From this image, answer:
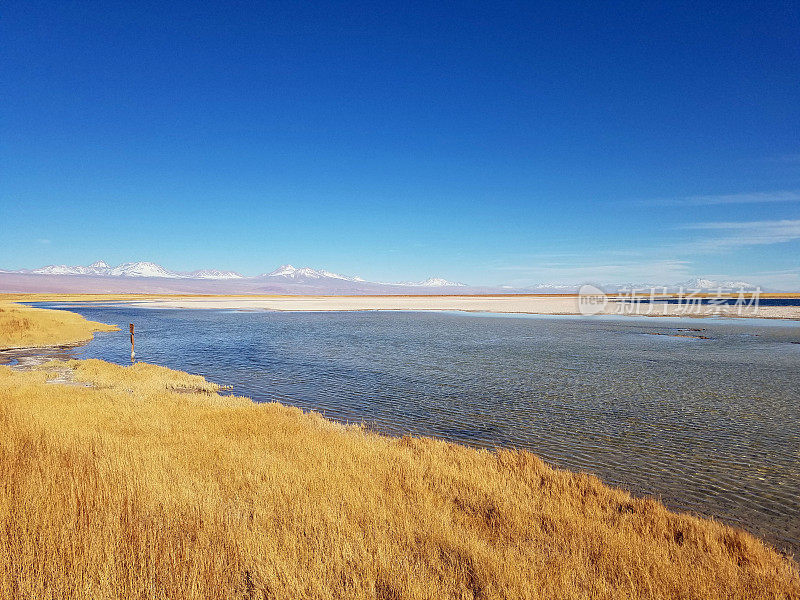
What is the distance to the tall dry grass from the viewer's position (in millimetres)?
4512

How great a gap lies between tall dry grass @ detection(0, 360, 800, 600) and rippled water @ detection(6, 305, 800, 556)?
2439mm

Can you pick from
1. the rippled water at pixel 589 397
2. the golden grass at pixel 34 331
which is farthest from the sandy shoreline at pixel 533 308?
the golden grass at pixel 34 331

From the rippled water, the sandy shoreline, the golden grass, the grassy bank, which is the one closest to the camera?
Answer: the grassy bank

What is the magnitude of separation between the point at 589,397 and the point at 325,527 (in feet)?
45.2

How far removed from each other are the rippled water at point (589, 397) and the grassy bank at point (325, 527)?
246 cm

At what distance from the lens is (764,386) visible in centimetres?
1873

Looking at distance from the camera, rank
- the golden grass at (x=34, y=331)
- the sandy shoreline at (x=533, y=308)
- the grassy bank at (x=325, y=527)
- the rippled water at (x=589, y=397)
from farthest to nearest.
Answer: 1. the sandy shoreline at (x=533, y=308)
2. the golden grass at (x=34, y=331)
3. the rippled water at (x=589, y=397)
4. the grassy bank at (x=325, y=527)

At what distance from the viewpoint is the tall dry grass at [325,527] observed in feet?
14.8

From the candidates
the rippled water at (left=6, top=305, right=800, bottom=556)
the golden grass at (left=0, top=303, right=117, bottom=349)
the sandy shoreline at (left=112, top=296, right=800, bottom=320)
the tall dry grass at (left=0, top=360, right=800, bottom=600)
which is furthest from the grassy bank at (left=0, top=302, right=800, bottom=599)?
the sandy shoreline at (left=112, top=296, right=800, bottom=320)

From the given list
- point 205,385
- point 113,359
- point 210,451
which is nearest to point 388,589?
point 210,451

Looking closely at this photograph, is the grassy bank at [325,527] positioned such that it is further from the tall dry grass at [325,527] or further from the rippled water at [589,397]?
the rippled water at [589,397]

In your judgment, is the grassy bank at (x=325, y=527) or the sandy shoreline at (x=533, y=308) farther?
the sandy shoreline at (x=533, y=308)

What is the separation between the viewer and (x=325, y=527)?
18.7 ft

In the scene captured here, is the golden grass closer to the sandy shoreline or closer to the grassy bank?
the grassy bank
